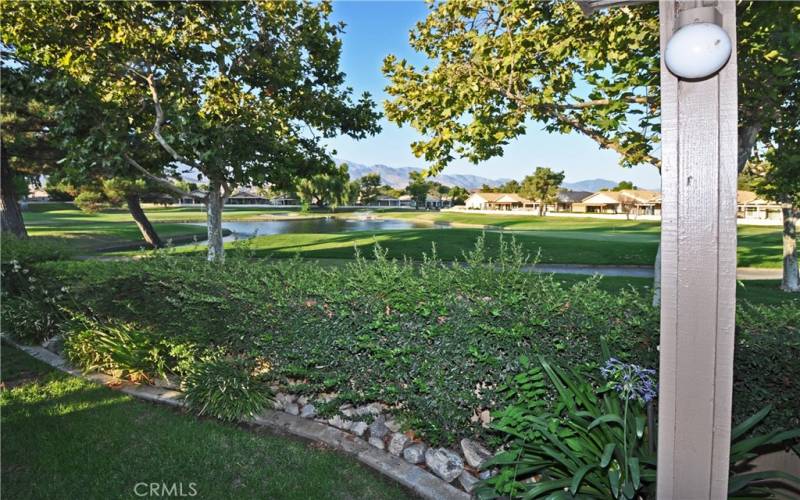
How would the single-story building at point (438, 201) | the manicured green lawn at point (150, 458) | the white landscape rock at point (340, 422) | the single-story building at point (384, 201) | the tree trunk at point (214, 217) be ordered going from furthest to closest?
the single-story building at point (384, 201) < the single-story building at point (438, 201) < the tree trunk at point (214, 217) < the white landscape rock at point (340, 422) < the manicured green lawn at point (150, 458)

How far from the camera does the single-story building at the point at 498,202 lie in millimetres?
75875

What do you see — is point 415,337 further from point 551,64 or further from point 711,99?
point 551,64

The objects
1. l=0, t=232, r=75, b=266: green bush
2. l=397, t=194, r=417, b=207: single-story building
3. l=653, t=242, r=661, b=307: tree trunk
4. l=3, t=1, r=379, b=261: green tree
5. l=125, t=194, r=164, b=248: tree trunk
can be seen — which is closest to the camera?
l=653, t=242, r=661, b=307: tree trunk

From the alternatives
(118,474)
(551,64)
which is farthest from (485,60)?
(118,474)

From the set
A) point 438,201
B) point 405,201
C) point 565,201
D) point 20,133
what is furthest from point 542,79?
point 405,201

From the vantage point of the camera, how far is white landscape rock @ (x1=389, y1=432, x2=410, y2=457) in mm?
3061

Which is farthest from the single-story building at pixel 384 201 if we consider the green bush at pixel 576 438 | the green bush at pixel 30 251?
the green bush at pixel 576 438

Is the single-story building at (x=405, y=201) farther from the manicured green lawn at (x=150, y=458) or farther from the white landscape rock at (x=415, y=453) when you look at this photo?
the white landscape rock at (x=415, y=453)

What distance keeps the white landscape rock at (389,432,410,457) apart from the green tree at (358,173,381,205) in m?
89.4

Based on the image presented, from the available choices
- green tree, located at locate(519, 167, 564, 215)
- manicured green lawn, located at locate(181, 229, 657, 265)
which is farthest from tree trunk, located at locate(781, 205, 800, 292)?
green tree, located at locate(519, 167, 564, 215)

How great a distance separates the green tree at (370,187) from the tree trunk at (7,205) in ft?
256

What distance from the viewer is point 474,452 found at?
287 centimetres

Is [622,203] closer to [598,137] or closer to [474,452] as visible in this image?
[598,137]

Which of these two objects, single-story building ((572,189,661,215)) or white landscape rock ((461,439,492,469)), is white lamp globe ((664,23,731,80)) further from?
single-story building ((572,189,661,215))
